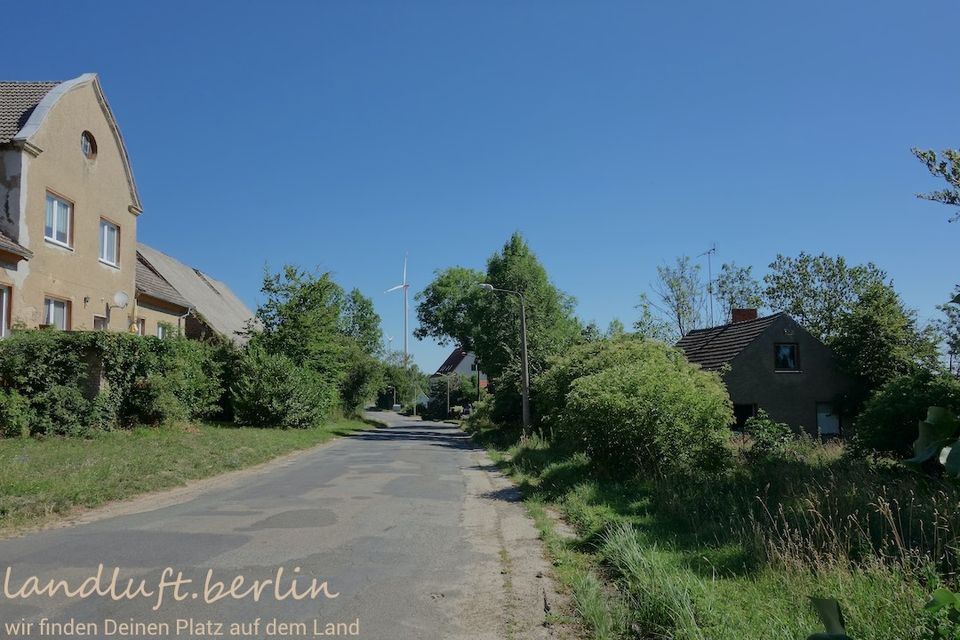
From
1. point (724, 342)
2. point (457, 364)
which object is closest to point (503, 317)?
point (724, 342)

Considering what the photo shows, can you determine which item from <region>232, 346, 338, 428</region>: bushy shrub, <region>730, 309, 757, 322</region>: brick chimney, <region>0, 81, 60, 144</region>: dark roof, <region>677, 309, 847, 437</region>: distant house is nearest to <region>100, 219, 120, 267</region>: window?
<region>0, 81, 60, 144</region>: dark roof

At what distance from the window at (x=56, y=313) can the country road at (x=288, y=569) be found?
1036 cm

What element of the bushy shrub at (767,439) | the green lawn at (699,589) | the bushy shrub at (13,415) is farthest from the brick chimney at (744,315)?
the bushy shrub at (13,415)

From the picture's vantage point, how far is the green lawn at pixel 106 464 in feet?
31.0

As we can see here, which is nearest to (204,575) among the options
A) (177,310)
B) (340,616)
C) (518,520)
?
(340,616)

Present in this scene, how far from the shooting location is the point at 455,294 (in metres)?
56.2

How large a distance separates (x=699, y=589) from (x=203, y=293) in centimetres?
3799

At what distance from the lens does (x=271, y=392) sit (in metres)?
27.1

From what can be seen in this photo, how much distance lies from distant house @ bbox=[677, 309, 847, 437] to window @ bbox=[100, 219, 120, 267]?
2402cm

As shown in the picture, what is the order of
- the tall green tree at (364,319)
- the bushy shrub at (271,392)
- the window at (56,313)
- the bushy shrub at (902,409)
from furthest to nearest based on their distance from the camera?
the tall green tree at (364,319)
the bushy shrub at (271,392)
the window at (56,313)
the bushy shrub at (902,409)

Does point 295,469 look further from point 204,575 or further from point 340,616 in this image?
point 340,616

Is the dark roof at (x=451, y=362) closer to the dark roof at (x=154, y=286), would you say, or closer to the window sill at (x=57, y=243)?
the dark roof at (x=154, y=286)

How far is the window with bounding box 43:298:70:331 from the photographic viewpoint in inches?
747

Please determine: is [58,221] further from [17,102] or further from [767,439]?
[767,439]
